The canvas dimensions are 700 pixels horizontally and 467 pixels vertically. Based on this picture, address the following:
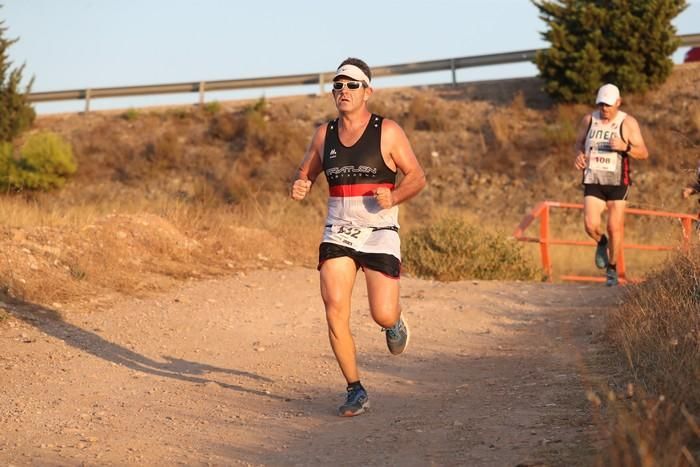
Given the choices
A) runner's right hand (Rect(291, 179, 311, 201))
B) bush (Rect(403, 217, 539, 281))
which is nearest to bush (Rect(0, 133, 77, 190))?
bush (Rect(403, 217, 539, 281))

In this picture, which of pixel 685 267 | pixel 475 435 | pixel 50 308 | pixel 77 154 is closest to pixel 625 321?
pixel 685 267

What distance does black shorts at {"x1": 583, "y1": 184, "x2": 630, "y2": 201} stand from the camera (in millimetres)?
12641

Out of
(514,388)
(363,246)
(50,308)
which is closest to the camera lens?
(363,246)

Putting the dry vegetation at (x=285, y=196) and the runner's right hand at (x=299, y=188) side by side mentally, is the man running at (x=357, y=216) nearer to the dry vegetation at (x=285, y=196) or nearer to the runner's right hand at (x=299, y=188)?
the runner's right hand at (x=299, y=188)

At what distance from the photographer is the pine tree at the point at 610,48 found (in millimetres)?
30906

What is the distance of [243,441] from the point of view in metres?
6.18

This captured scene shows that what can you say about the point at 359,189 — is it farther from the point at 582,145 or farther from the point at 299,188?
the point at 582,145

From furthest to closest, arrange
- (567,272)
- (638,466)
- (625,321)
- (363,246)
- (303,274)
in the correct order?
(567,272), (303,274), (625,321), (363,246), (638,466)

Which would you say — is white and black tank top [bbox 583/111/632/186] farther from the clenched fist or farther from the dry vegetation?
the clenched fist

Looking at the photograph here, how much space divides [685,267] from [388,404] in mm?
3010

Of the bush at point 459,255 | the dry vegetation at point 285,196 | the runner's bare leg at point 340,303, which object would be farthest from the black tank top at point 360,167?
the bush at point 459,255

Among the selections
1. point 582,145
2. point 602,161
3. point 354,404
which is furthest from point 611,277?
point 354,404

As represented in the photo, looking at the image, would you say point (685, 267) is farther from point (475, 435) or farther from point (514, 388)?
point (475, 435)

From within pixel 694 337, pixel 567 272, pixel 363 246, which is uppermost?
pixel 363 246
